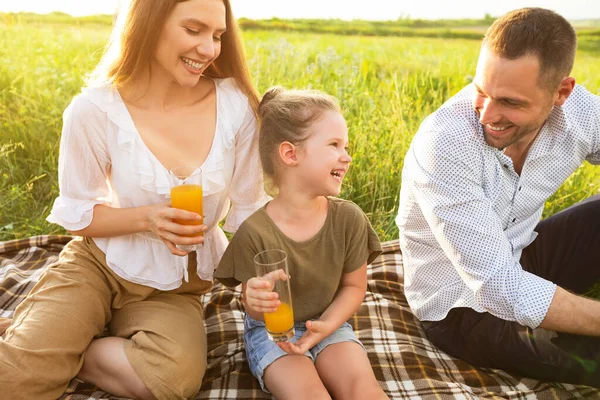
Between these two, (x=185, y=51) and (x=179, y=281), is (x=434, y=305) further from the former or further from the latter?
(x=185, y=51)

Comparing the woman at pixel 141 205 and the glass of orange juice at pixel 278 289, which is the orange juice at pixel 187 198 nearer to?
the woman at pixel 141 205

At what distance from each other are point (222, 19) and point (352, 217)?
0.96m

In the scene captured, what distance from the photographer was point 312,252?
2844mm

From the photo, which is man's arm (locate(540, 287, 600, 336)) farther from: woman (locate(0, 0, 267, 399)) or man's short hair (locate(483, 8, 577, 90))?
woman (locate(0, 0, 267, 399))

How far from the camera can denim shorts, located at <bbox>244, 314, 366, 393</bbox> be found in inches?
110

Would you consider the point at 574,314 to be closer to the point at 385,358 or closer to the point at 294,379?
the point at 385,358

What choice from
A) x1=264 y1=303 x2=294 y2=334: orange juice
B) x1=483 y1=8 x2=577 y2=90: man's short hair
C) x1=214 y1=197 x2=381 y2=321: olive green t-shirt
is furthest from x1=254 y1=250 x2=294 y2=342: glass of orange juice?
x1=483 y1=8 x2=577 y2=90: man's short hair

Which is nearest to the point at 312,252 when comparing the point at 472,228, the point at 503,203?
the point at 472,228

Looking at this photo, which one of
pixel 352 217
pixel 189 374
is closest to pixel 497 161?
pixel 352 217

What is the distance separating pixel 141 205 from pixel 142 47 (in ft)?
2.14

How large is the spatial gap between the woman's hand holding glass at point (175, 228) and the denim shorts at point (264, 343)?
0.46 m

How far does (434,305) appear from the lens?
3.19 meters

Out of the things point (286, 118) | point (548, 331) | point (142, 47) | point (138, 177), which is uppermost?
point (142, 47)

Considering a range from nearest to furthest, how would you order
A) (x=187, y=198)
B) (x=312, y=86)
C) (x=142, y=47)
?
(x=187, y=198), (x=142, y=47), (x=312, y=86)
